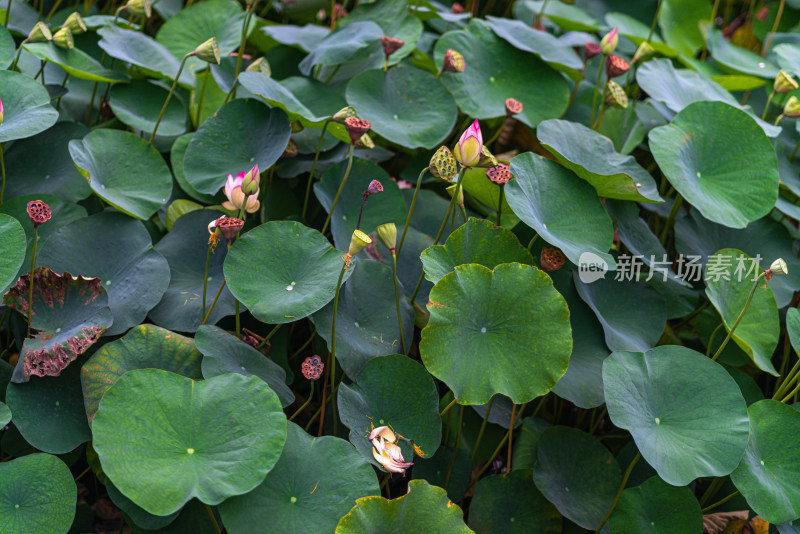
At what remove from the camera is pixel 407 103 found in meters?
1.54

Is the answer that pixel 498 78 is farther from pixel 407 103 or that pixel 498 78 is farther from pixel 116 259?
pixel 116 259

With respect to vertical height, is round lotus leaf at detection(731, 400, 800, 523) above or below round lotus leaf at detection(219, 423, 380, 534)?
above

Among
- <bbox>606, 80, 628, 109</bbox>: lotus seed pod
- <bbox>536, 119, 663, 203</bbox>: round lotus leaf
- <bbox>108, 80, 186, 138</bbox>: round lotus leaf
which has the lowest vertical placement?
<bbox>108, 80, 186, 138</bbox>: round lotus leaf

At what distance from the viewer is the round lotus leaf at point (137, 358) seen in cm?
104

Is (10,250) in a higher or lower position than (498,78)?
lower

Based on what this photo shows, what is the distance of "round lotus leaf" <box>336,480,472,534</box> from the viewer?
3.02 feet

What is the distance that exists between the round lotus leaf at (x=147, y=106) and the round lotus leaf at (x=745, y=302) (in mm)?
1300

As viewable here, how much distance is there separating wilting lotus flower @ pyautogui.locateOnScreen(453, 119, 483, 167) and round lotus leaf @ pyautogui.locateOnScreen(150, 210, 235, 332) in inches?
21.2

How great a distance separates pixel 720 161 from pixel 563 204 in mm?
475

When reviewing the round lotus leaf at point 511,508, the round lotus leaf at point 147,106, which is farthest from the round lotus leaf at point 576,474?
the round lotus leaf at point 147,106

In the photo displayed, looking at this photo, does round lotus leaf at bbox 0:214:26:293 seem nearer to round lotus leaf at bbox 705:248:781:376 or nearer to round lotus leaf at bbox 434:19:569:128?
round lotus leaf at bbox 434:19:569:128

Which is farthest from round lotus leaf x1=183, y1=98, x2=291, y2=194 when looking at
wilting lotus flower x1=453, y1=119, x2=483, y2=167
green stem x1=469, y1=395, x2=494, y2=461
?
green stem x1=469, y1=395, x2=494, y2=461

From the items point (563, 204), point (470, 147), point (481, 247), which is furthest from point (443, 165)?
point (563, 204)

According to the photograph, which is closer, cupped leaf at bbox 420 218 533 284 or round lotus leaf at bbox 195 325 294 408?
round lotus leaf at bbox 195 325 294 408
